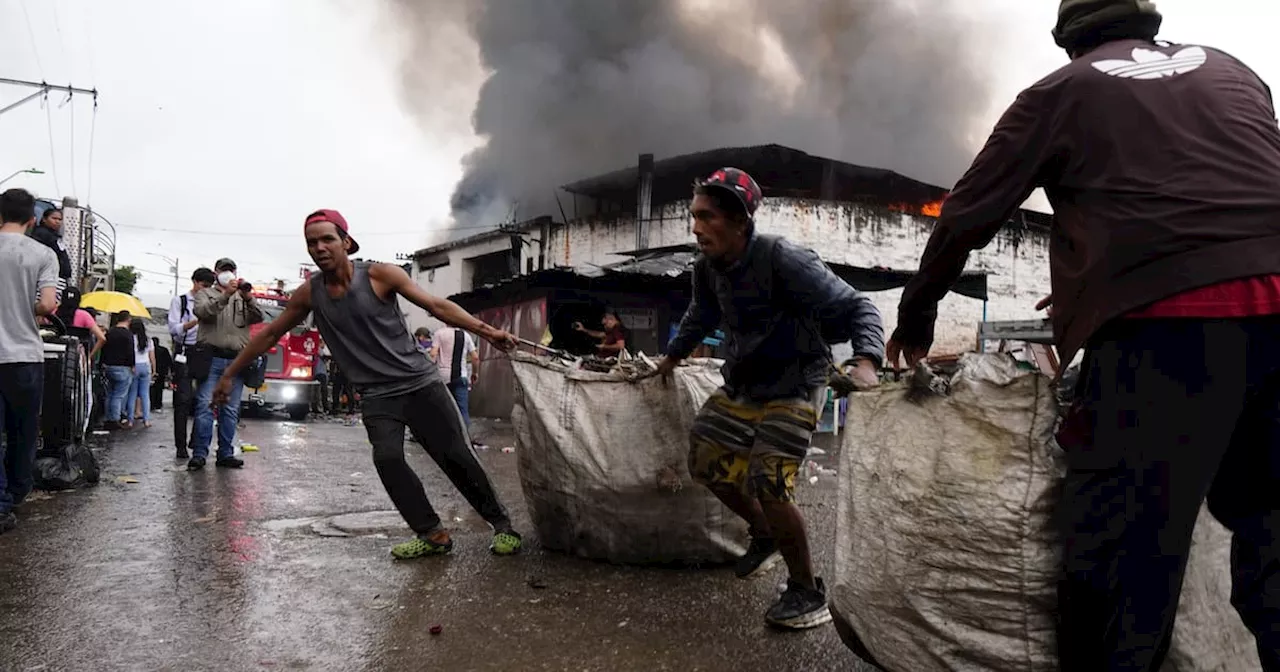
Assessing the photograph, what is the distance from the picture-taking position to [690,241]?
70.7ft

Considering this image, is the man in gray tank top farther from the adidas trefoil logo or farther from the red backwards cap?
the adidas trefoil logo

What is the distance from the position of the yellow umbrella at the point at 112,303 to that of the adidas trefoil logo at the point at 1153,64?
1145cm

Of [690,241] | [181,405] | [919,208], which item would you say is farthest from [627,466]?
[919,208]

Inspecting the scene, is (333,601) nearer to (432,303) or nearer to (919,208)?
(432,303)

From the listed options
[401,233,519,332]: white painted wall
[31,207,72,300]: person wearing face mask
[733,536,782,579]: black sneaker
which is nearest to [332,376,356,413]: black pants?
[401,233,519,332]: white painted wall

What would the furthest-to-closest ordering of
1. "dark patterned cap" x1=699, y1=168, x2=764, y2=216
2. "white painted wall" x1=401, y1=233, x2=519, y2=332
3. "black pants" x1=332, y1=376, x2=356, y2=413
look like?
"white painted wall" x1=401, y1=233, x2=519, y2=332
"black pants" x1=332, y1=376, x2=356, y2=413
"dark patterned cap" x1=699, y1=168, x2=764, y2=216

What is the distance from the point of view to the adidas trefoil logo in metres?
1.80

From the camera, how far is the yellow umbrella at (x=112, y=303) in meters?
10.6

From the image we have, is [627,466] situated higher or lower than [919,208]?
lower

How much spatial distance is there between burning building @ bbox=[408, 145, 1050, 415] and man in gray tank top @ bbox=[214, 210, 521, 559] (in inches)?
445

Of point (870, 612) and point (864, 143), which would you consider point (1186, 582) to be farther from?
point (864, 143)

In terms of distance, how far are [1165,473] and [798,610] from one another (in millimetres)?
1549

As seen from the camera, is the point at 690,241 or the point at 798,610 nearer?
the point at 798,610

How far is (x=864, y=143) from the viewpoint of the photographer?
27.6m
